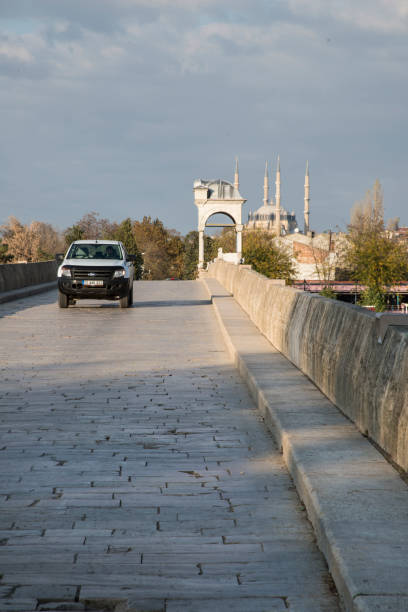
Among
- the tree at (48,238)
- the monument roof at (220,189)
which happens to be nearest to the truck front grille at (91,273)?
the monument roof at (220,189)

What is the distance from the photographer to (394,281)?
101 m

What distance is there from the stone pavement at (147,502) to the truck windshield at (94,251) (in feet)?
42.2

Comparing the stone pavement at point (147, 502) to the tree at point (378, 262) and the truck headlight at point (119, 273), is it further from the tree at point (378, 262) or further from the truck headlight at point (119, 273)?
the tree at point (378, 262)

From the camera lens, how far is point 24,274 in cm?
3366

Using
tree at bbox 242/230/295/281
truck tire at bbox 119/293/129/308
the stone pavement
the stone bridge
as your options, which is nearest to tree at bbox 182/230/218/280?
tree at bbox 242/230/295/281

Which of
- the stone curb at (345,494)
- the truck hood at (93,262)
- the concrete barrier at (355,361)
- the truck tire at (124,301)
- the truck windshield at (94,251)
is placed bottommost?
the truck tire at (124,301)

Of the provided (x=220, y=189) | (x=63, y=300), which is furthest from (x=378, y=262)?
(x=63, y=300)

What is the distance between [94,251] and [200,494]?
19217mm

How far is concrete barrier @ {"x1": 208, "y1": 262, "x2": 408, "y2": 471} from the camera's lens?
17.6ft

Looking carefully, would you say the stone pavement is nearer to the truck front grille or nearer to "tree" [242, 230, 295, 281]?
the truck front grille

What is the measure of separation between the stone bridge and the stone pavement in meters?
0.01

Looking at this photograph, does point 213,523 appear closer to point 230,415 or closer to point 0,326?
point 230,415

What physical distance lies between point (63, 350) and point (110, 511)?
9.12 meters

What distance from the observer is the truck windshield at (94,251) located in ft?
78.2
